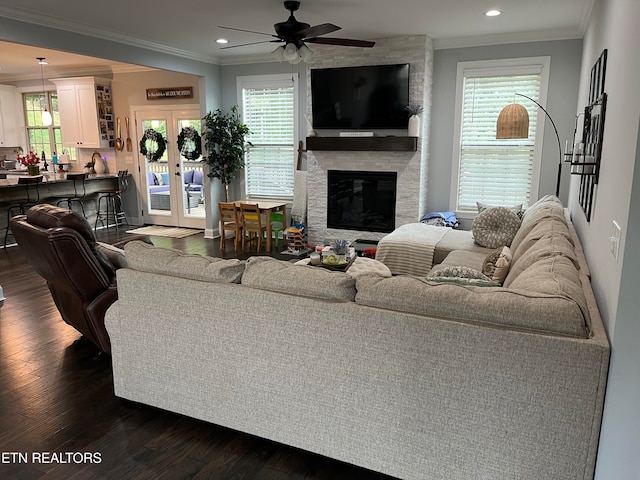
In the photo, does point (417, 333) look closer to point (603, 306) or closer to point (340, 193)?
point (603, 306)

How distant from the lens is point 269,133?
7191 mm

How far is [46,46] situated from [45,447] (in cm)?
421

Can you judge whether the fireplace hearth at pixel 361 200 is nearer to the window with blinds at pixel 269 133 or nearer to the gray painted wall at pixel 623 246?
the window with blinds at pixel 269 133

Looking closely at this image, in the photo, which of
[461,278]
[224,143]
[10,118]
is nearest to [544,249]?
[461,278]

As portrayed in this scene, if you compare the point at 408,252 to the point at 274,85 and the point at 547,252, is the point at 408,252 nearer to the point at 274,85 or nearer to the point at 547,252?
the point at 547,252

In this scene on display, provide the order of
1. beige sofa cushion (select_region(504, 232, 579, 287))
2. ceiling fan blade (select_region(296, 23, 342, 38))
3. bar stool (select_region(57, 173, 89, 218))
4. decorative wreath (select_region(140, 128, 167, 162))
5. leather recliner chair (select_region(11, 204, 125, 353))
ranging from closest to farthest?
1. beige sofa cushion (select_region(504, 232, 579, 287))
2. leather recliner chair (select_region(11, 204, 125, 353))
3. ceiling fan blade (select_region(296, 23, 342, 38))
4. bar stool (select_region(57, 173, 89, 218))
5. decorative wreath (select_region(140, 128, 167, 162))

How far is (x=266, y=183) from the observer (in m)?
7.40

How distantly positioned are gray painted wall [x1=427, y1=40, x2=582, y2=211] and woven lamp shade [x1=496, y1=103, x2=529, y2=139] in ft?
2.96

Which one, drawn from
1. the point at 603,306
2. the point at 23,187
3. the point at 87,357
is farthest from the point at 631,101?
the point at 23,187

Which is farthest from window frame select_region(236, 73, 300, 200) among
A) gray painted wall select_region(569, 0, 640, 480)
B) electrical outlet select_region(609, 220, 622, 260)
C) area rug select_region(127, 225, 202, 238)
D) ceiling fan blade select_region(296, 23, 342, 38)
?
electrical outlet select_region(609, 220, 622, 260)

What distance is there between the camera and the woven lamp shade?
4820mm

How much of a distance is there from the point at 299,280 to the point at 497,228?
3063 mm

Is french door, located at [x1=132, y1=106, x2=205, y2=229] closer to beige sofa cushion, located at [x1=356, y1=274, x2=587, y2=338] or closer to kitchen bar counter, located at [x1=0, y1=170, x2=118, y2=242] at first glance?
kitchen bar counter, located at [x1=0, y1=170, x2=118, y2=242]

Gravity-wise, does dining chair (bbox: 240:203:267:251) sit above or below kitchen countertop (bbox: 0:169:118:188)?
below
